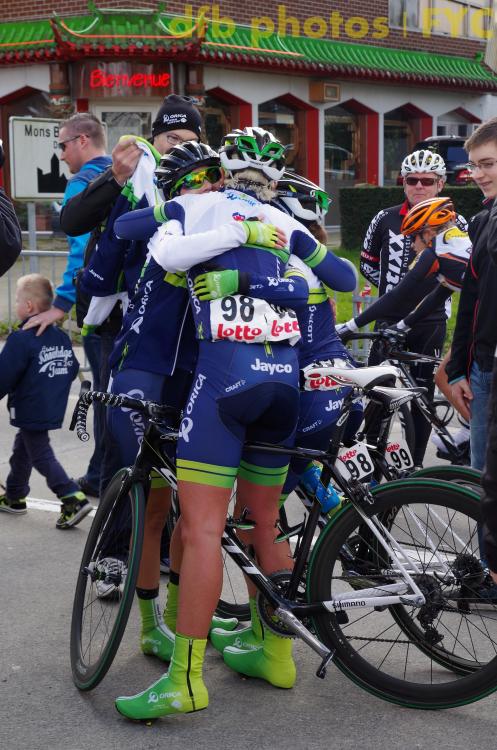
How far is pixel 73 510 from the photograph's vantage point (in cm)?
Result: 612

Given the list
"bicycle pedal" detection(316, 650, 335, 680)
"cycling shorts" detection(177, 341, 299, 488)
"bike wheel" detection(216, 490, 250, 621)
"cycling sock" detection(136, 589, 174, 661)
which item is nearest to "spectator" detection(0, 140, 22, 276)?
"cycling shorts" detection(177, 341, 299, 488)

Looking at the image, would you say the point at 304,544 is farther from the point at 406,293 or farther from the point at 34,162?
the point at 34,162

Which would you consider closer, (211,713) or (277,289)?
(277,289)

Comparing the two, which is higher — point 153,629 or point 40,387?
point 40,387

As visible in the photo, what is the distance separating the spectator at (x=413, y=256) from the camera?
255 inches

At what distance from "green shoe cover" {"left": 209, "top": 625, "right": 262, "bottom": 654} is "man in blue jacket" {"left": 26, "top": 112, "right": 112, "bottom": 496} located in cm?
220

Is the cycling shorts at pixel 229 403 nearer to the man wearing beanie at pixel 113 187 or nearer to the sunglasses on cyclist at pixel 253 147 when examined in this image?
the sunglasses on cyclist at pixel 253 147

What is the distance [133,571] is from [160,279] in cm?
113

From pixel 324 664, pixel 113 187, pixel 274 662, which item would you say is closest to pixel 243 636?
pixel 274 662

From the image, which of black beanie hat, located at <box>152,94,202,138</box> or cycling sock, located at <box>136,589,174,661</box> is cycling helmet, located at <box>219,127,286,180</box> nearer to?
black beanie hat, located at <box>152,94,202,138</box>

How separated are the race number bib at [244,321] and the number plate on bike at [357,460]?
0.58 meters

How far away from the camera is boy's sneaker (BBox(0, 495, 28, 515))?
6.44 metres

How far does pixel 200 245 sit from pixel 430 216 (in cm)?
229

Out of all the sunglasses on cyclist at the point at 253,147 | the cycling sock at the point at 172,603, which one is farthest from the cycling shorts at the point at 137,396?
the sunglasses on cyclist at the point at 253,147
